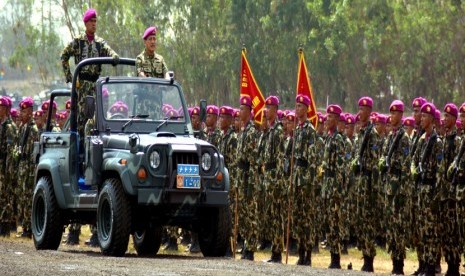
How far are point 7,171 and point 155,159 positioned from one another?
8570 mm

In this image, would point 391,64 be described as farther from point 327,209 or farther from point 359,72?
point 327,209

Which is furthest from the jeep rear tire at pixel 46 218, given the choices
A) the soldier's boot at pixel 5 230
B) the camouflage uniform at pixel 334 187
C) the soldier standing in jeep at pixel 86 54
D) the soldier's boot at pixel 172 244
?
the soldier's boot at pixel 5 230

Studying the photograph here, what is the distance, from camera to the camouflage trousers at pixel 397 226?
60.8 feet

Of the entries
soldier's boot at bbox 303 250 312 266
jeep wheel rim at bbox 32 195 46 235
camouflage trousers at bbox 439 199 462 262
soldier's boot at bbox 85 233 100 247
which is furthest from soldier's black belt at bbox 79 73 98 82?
camouflage trousers at bbox 439 199 462 262

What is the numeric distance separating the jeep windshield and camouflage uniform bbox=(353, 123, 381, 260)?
8.61 ft

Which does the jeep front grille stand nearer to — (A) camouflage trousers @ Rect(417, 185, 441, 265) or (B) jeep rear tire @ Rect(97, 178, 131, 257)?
(B) jeep rear tire @ Rect(97, 178, 131, 257)

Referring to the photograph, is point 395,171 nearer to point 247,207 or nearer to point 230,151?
point 247,207

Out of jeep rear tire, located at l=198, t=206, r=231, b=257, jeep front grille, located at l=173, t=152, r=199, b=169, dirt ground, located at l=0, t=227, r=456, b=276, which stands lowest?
dirt ground, located at l=0, t=227, r=456, b=276

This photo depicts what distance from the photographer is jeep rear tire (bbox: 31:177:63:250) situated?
1948 cm

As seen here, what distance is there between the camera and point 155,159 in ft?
57.6

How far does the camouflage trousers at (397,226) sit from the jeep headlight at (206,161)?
2.58m

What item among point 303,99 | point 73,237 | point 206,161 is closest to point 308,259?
point 303,99

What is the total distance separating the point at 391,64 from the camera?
6744 centimetres

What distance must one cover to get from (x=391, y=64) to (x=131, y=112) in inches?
1950
